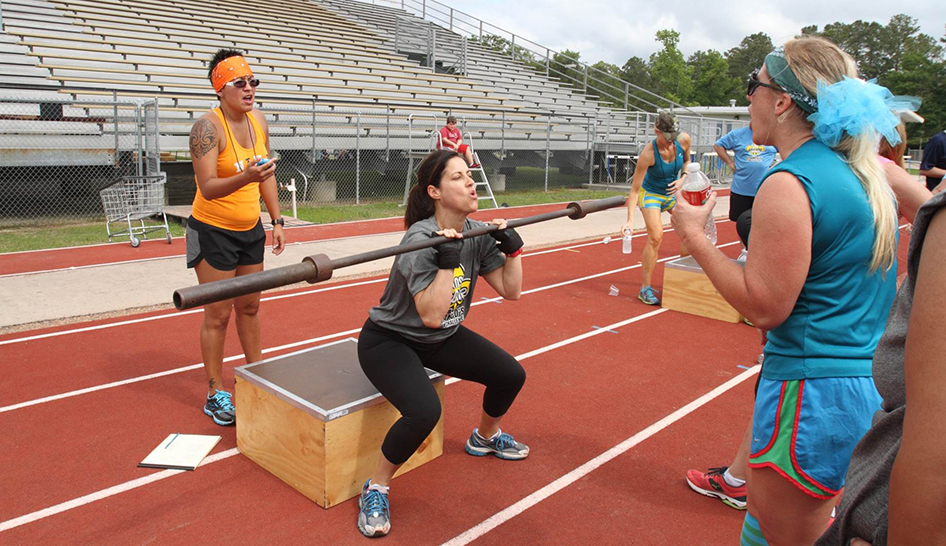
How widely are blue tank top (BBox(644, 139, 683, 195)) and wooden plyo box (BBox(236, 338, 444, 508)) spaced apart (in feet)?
13.5

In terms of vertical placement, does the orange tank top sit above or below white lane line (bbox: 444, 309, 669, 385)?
above

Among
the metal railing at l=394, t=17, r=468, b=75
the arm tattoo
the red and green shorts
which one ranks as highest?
the metal railing at l=394, t=17, r=468, b=75

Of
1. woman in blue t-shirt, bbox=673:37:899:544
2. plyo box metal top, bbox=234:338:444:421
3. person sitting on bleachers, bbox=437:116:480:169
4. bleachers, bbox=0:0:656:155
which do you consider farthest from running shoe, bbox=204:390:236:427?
bleachers, bbox=0:0:656:155

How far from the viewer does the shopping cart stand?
10.2 m

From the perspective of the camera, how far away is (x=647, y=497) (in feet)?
11.9

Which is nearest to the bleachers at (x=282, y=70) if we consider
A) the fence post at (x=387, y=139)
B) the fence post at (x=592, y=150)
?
the fence post at (x=387, y=139)

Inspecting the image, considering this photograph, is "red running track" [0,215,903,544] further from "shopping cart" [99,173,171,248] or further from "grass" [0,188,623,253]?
"grass" [0,188,623,253]

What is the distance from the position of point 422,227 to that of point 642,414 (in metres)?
2.26

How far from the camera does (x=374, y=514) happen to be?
3.19 meters

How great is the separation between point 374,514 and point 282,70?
57.5 ft

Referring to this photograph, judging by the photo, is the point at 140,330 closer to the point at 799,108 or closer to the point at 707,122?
the point at 799,108

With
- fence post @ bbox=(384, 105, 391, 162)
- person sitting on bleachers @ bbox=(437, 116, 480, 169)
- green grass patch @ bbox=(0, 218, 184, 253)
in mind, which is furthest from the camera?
fence post @ bbox=(384, 105, 391, 162)

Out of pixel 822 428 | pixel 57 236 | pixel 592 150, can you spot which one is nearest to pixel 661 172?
pixel 822 428

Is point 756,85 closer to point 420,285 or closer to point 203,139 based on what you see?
point 420,285
